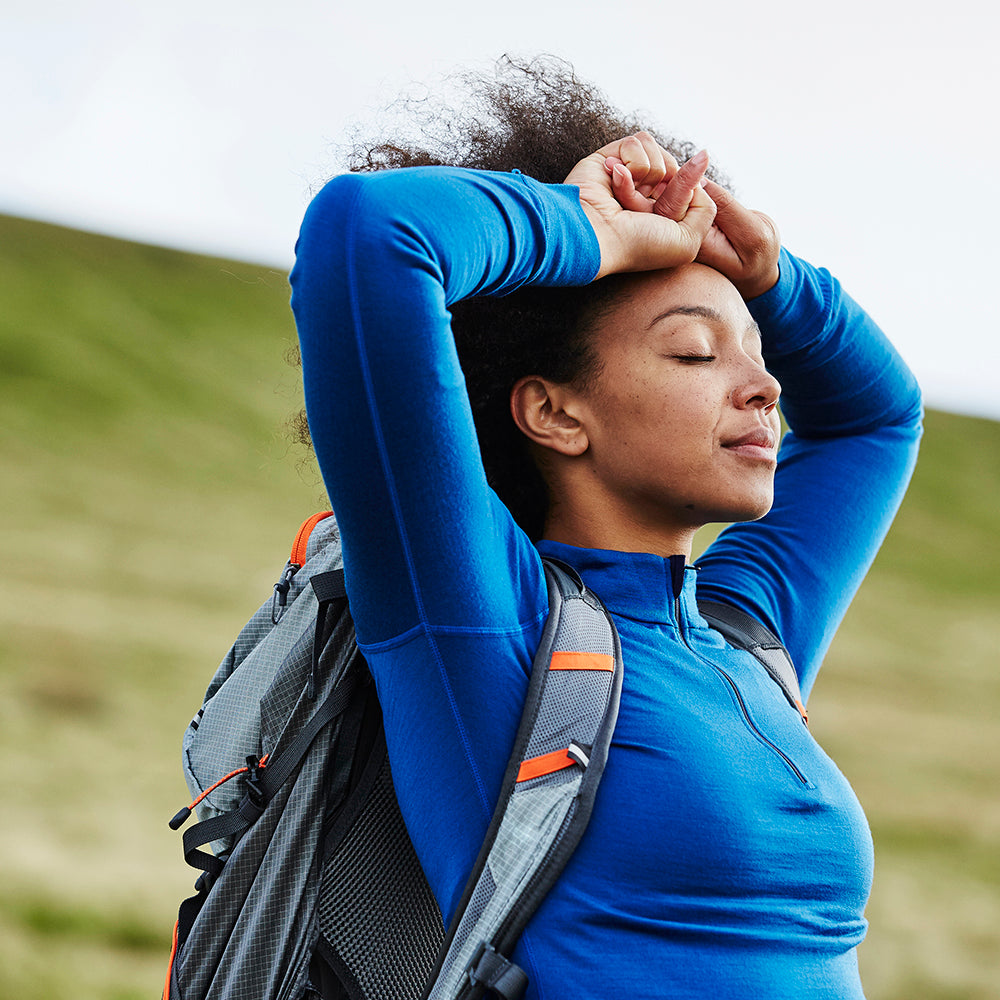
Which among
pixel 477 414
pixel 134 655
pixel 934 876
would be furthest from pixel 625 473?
pixel 134 655

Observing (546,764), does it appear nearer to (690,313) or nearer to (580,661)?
(580,661)

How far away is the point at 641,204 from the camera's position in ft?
4.82

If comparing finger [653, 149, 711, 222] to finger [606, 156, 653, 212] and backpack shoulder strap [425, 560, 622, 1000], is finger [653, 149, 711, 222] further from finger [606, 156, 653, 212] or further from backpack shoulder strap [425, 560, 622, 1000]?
backpack shoulder strap [425, 560, 622, 1000]

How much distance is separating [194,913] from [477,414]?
31.3 inches

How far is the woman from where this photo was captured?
117cm

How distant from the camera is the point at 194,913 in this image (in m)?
1.40

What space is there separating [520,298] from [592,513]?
1.09 ft

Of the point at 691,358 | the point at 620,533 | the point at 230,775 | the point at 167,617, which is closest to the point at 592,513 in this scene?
the point at 620,533

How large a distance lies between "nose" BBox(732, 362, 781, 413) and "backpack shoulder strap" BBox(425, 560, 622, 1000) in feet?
1.47

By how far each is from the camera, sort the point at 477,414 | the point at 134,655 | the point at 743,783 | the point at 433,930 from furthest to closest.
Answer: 1. the point at 134,655
2. the point at 477,414
3. the point at 433,930
4. the point at 743,783

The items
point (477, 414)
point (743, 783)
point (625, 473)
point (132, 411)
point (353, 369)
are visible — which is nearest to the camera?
point (353, 369)

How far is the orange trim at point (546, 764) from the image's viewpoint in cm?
120

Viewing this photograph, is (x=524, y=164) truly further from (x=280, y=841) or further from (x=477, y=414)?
(x=280, y=841)

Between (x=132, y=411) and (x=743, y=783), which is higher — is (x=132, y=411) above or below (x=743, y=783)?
above
